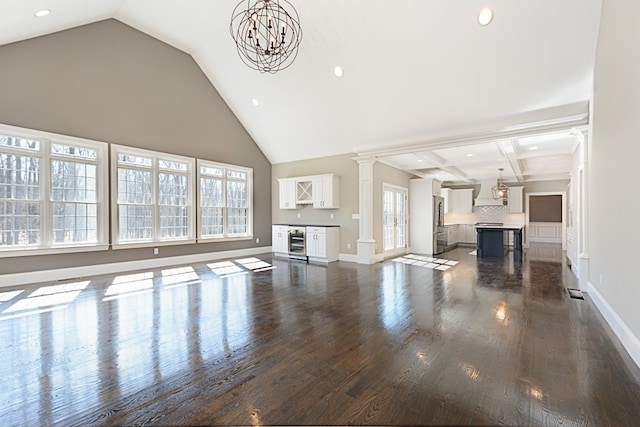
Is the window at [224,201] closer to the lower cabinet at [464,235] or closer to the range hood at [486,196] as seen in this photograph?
the lower cabinet at [464,235]

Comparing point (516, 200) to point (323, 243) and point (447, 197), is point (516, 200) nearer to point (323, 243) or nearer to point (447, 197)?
point (447, 197)

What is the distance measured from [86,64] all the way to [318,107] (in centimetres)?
443

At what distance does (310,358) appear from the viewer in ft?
8.28

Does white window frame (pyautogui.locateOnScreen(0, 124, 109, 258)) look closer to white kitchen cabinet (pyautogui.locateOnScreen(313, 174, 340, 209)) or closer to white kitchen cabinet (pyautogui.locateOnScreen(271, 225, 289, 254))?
white kitchen cabinet (pyautogui.locateOnScreen(271, 225, 289, 254))

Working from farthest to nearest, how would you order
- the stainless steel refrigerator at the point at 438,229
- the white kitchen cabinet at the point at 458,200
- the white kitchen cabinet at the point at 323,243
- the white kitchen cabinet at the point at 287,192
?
1. the white kitchen cabinet at the point at 458,200
2. the stainless steel refrigerator at the point at 438,229
3. the white kitchen cabinet at the point at 287,192
4. the white kitchen cabinet at the point at 323,243

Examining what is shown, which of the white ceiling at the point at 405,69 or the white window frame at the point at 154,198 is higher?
the white ceiling at the point at 405,69

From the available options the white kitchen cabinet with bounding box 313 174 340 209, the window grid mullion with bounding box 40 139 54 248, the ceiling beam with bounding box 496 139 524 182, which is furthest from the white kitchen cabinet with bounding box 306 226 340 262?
the window grid mullion with bounding box 40 139 54 248

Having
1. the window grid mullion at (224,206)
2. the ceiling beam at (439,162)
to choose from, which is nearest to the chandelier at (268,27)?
the window grid mullion at (224,206)

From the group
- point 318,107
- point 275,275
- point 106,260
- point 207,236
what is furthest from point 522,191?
point 106,260

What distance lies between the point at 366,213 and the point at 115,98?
580 centimetres

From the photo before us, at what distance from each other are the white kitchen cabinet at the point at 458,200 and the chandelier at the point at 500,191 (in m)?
0.88

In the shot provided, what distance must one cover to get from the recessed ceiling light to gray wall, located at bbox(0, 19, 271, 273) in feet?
20.0

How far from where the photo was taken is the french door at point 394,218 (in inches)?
323

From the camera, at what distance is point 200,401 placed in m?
1.94
